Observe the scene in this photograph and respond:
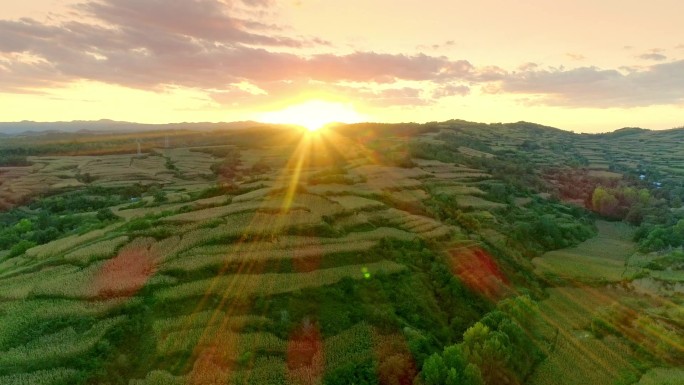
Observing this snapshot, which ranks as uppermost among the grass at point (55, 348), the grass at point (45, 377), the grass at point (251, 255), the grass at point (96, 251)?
the grass at point (96, 251)

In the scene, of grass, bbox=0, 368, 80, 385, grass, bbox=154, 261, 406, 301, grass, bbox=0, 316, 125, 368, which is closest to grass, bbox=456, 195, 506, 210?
grass, bbox=154, 261, 406, 301

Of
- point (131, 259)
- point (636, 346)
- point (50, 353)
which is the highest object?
point (131, 259)

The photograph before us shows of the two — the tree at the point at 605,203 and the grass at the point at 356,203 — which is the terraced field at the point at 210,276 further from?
the tree at the point at 605,203

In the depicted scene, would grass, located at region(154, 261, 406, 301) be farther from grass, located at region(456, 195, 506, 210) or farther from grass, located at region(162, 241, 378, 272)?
grass, located at region(456, 195, 506, 210)

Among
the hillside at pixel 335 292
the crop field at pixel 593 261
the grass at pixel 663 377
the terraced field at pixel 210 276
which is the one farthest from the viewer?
the crop field at pixel 593 261

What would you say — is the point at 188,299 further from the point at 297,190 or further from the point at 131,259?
the point at 297,190

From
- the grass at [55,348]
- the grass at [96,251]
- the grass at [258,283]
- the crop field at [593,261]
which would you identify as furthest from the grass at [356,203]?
the grass at [55,348]

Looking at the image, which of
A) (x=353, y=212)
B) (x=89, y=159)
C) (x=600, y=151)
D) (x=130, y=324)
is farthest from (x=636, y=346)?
(x=600, y=151)

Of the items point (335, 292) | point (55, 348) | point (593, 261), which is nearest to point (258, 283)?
point (335, 292)
